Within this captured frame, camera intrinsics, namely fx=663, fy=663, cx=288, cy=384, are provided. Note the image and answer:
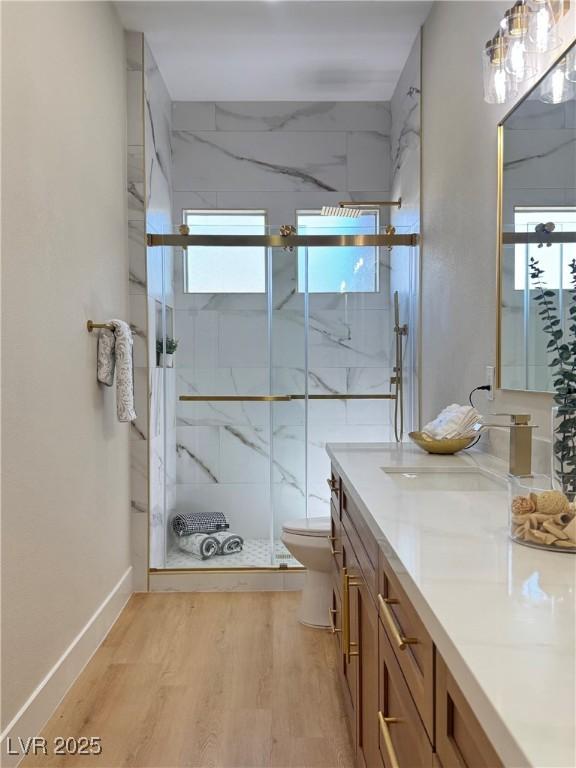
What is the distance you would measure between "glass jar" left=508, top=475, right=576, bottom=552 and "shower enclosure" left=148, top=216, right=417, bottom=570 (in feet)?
7.99

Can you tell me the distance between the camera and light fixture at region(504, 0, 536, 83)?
177 cm

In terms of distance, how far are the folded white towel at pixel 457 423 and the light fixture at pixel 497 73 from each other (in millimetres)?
1042

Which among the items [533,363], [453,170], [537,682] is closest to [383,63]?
[453,170]

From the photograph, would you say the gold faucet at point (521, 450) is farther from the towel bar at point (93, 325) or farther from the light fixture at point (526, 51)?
the towel bar at point (93, 325)

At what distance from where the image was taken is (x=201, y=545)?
367cm

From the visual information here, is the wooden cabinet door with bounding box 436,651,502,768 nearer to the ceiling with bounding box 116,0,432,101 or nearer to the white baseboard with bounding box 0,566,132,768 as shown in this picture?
the white baseboard with bounding box 0,566,132,768

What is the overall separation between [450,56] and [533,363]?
161 cm

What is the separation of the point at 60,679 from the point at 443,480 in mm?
1529

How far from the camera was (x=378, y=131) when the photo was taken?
14.5 feet

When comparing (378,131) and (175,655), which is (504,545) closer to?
(175,655)

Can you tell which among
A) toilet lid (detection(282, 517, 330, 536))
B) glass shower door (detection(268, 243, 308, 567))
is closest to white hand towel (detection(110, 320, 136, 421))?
toilet lid (detection(282, 517, 330, 536))

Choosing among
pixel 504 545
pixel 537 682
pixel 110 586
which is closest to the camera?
pixel 537 682

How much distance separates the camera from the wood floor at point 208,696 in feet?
6.75

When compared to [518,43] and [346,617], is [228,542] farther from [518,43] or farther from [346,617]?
[518,43]
